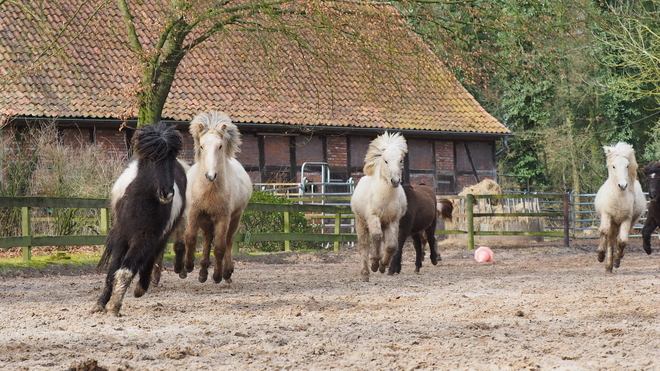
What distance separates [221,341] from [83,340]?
3.24 feet

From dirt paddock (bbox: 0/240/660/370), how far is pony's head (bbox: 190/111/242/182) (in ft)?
4.96

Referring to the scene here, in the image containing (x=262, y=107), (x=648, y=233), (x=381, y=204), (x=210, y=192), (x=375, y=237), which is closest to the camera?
(x=210, y=192)

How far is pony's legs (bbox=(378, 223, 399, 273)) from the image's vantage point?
12375 mm

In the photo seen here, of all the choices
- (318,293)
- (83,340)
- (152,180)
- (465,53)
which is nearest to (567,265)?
(465,53)

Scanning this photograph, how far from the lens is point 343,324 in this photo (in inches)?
290

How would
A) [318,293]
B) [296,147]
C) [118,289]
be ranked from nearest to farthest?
[118,289]
[318,293]
[296,147]

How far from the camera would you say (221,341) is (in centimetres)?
645

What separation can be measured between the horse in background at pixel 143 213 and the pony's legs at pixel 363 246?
4163mm

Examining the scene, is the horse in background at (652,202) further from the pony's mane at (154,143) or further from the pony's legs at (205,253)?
the pony's mane at (154,143)

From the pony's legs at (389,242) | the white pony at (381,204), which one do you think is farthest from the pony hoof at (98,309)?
the pony's legs at (389,242)

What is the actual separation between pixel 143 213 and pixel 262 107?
1978cm

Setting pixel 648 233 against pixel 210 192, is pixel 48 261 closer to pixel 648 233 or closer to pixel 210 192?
pixel 210 192

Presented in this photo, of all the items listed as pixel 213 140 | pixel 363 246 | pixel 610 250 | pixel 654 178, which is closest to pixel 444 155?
pixel 654 178

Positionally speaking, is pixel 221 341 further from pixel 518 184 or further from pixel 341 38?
pixel 518 184
